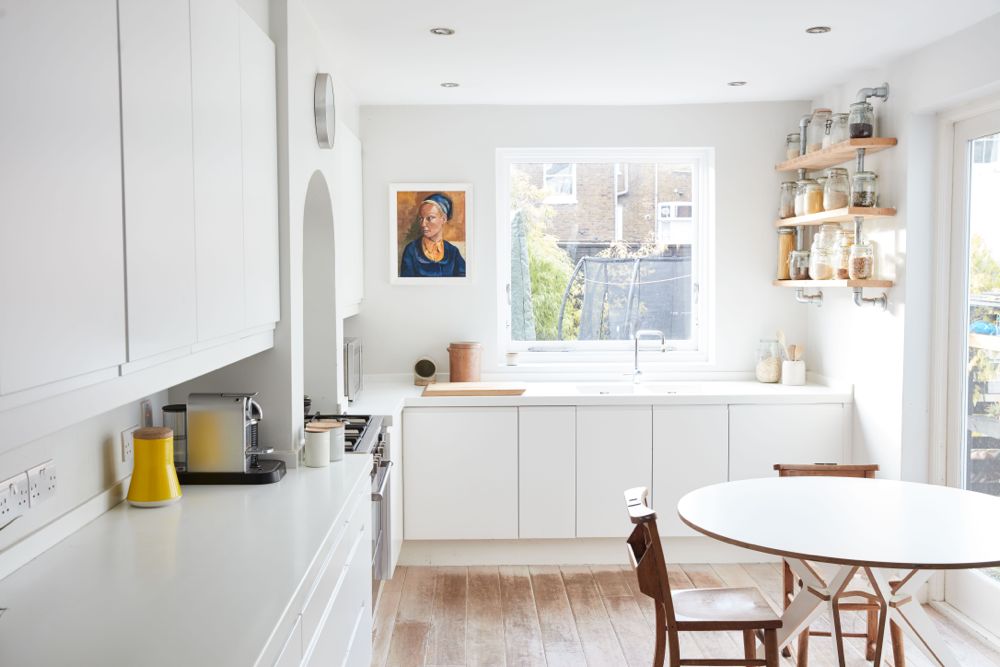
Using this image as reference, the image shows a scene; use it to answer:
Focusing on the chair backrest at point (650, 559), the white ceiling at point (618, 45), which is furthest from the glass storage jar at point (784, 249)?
the chair backrest at point (650, 559)

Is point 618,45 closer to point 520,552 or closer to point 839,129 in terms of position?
point 839,129

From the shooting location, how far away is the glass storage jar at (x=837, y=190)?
4230 mm

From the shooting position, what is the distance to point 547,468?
14.8ft

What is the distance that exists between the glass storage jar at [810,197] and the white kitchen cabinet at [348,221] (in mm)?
2300

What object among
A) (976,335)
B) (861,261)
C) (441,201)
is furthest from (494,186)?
(976,335)

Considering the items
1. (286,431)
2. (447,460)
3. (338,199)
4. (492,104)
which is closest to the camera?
(286,431)

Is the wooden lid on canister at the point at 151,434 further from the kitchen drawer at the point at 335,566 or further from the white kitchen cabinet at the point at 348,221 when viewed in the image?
the white kitchen cabinet at the point at 348,221

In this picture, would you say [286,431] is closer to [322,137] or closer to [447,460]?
[322,137]

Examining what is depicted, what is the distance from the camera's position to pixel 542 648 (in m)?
3.54

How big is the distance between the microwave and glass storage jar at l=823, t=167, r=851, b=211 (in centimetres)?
240

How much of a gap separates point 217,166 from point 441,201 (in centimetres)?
278

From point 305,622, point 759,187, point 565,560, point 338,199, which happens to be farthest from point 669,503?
point 305,622

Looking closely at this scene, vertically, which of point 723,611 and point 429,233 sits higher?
point 429,233

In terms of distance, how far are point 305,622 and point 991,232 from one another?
3137mm
